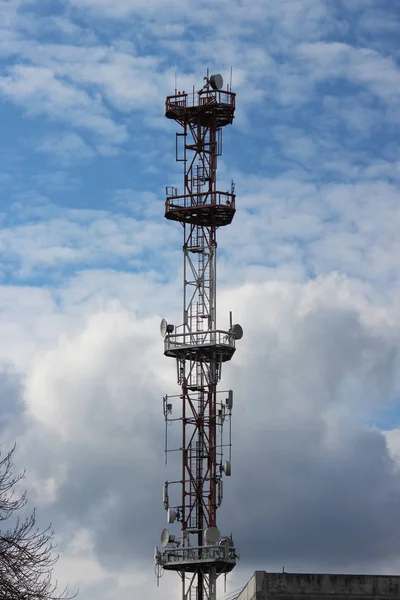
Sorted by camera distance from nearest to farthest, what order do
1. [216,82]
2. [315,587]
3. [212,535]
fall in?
1. [315,587]
2. [212,535]
3. [216,82]

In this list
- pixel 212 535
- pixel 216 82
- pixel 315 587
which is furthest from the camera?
pixel 216 82

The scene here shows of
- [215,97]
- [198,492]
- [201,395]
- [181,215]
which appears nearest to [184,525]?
[198,492]

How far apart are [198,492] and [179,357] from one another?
9.09 meters

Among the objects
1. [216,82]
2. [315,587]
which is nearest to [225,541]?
[315,587]

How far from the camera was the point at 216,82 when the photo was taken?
A: 10612 cm

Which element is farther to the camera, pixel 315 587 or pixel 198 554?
pixel 198 554

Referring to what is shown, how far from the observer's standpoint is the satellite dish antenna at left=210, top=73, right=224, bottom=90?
106062 millimetres

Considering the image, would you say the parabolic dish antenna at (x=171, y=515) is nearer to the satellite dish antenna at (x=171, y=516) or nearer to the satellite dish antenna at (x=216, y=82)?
the satellite dish antenna at (x=171, y=516)

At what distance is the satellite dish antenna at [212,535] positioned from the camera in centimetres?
9825

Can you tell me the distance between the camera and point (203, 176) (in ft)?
348

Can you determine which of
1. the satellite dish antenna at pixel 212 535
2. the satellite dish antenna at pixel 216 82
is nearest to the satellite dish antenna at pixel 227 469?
the satellite dish antenna at pixel 212 535

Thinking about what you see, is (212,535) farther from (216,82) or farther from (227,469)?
(216,82)

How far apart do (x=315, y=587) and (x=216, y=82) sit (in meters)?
35.6

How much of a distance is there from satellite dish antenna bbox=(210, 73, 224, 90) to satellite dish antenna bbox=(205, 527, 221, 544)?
30.4 m
